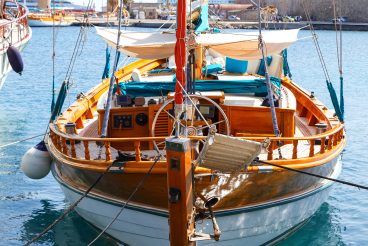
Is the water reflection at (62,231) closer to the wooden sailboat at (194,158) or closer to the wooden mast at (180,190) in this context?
the wooden sailboat at (194,158)

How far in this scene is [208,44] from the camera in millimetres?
10906

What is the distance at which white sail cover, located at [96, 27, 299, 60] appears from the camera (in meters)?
Answer: 11.1

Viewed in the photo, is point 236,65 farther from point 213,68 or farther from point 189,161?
point 189,161

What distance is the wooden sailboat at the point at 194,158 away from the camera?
880 centimetres

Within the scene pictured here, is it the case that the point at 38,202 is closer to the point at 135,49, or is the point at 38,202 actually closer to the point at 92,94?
the point at 92,94

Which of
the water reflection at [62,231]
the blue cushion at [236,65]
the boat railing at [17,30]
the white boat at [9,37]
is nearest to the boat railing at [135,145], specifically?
the water reflection at [62,231]

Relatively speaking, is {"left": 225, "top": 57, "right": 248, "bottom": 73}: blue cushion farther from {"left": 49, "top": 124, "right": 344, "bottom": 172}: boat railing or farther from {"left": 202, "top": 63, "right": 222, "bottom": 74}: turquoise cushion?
{"left": 49, "top": 124, "right": 344, "bottom": 172}: boat railing

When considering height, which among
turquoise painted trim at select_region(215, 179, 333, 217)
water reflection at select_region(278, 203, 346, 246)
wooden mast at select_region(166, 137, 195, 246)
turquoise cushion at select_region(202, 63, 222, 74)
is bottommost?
water reflection at select_region(278, 203, 346, 246)

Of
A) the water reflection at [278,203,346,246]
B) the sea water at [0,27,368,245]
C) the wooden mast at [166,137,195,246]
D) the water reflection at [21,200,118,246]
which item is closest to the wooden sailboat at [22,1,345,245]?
the wooden mast at [166,137,195,246]

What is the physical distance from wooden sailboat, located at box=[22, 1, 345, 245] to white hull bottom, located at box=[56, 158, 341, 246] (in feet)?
0.06

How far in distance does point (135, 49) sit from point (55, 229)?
3.79 metres

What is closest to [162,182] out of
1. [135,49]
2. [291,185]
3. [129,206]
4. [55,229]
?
[129,206]

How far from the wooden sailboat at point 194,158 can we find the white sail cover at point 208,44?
20mm

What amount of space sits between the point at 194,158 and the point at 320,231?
171 inches
